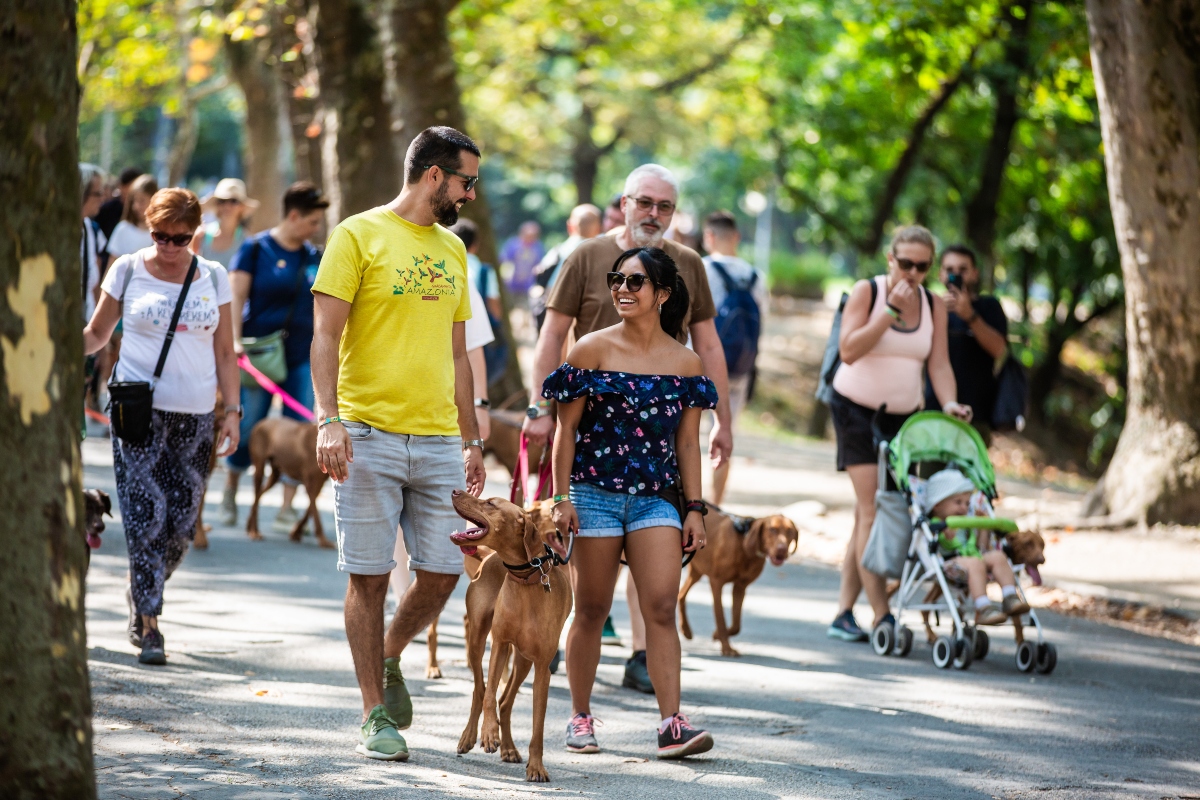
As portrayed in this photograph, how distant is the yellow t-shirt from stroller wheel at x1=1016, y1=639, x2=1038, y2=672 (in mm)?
3997

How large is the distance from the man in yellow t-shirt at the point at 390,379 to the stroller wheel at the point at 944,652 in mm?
3430

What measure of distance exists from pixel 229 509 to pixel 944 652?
5.92 meters

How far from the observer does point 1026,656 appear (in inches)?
307

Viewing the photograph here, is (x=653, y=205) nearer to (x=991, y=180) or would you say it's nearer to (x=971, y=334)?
(x=971, y=334)

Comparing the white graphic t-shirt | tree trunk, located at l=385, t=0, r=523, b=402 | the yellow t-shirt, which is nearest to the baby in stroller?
the yellow t-shirt

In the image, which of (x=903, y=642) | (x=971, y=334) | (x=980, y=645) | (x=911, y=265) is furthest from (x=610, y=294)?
(x=971, y=334)

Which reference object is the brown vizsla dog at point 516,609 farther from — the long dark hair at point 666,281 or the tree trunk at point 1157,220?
the tree trunk at point 1157,220

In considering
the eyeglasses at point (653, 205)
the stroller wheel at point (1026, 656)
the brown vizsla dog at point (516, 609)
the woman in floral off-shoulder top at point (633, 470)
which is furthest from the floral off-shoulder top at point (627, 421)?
the stroller wheel at point (1026, 656)

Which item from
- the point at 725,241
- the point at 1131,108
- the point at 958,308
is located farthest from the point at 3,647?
the point at 1131,108

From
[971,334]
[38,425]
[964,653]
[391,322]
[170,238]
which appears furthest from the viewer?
[971,334]

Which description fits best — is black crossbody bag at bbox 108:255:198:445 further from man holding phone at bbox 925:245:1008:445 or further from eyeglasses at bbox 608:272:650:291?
man holding phone at bbox 925:245:1008:445

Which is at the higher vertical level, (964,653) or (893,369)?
(893,369)

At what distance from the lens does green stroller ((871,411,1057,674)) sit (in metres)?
7.78

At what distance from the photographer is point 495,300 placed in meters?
11.3
